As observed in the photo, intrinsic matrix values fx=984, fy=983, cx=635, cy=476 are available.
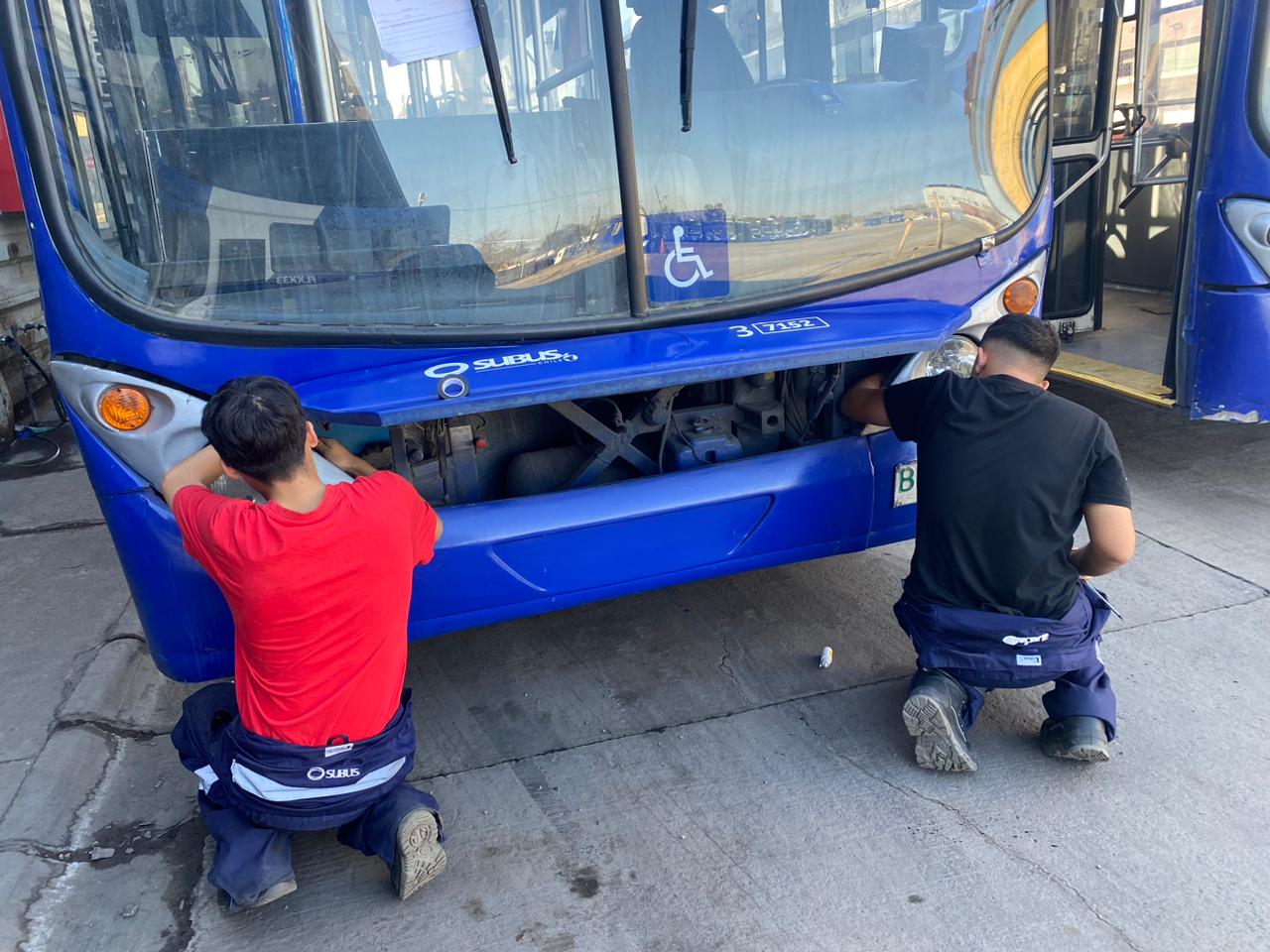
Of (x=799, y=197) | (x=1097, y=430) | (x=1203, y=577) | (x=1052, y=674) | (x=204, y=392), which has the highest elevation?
(x=799, y=197)

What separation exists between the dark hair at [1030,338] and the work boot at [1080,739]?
987mm

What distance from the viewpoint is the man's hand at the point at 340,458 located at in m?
2.58

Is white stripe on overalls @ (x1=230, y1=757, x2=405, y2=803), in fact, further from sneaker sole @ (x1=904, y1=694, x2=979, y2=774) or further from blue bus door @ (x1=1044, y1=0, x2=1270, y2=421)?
blue bus door @ (x1=1044, y1=0, x2=1270, y2=421)

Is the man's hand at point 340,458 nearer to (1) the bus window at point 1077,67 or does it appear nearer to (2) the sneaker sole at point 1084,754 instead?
(2) the sneaker sole at point 1084,754

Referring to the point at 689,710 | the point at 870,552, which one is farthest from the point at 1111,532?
the point at 870,552

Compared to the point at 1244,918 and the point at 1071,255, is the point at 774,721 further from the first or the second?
the point at 1071,255

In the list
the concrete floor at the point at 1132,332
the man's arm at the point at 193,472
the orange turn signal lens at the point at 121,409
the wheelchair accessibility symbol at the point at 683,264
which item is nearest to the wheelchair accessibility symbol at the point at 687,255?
the wheelchair accessibility symbol at the point at 683,264

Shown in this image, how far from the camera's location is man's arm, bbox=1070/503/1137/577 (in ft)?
8.57

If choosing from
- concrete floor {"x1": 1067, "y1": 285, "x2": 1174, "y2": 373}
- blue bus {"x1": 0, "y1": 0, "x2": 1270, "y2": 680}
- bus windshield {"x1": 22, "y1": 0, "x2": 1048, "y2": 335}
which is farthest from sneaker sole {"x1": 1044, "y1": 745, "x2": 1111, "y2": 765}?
concrete floor {"x1": 1067, "y1": 285, "x2": 1174, "y2": 373}

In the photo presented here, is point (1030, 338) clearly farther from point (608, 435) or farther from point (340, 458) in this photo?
point (340, 458)

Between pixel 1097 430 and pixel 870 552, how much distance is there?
5.75 ft

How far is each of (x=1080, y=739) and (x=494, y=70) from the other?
94.3 inches

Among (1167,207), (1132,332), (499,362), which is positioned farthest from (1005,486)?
(1167,207)

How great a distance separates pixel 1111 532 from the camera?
262 centimetres
